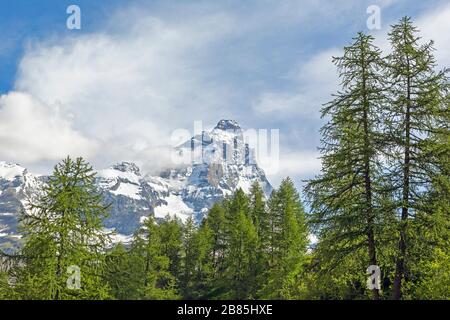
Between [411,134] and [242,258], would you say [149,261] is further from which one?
[411,134]

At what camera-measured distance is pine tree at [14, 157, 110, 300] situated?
18359 mm

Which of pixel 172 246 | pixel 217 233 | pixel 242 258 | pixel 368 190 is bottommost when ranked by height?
pixel 242 258

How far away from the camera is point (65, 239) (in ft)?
62.3

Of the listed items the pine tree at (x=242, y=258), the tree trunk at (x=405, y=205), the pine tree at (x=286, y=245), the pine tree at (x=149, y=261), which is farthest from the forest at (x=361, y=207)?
the pine tree at (x=242, y=258)

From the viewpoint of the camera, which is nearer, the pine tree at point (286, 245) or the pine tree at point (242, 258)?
the pine tree at point (286, 245)

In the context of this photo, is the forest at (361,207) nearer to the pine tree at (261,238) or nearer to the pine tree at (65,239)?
the pine tree at (65,239)

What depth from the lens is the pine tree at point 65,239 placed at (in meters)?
18.4

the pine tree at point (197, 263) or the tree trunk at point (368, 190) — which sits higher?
the tree trunk at point (368, 190)

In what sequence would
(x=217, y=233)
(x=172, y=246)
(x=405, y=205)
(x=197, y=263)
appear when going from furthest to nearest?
(x=217, y=233)
(x=197, y=263)
(x=172, y=246)
(x=405, y=205)

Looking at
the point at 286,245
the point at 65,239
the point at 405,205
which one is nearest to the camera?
the point at 405,205

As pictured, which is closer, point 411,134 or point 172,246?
point 411,134

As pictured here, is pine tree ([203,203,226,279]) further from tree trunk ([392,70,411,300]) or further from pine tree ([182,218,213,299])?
tree trunk ([392,70,411,300])

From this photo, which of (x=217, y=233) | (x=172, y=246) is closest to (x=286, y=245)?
(x=217, y=233)
